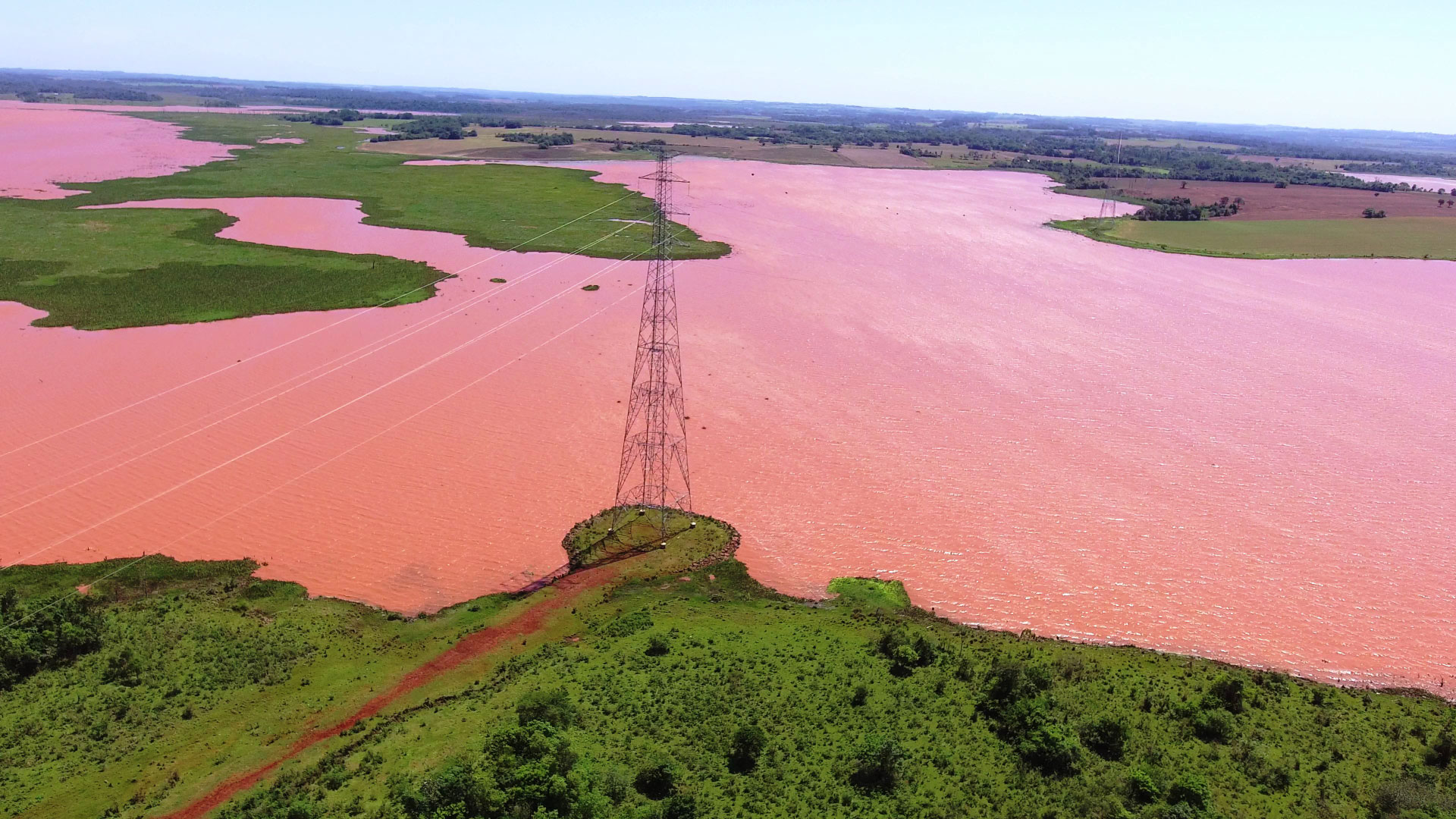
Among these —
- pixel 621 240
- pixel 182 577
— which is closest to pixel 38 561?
pixel 182 577

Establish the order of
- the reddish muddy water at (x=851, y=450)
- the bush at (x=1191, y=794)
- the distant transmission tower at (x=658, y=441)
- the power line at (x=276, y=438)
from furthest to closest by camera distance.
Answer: the distant transmission tower at (x=658, y=441), the power line at (x=276, y=438), the reddish muddy water at (x=851, y=450), the bush at (x=1191, y=794)

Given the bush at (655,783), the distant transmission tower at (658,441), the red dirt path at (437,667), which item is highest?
the distant transmission tower at (658,441)

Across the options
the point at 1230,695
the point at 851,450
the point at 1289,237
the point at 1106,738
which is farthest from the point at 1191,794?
the point at 1289,237

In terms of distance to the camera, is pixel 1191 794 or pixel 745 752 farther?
pixel 745 752

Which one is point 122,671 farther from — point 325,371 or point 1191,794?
point 1191,794

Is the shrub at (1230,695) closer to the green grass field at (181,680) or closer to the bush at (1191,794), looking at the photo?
the bush at (1191,794)

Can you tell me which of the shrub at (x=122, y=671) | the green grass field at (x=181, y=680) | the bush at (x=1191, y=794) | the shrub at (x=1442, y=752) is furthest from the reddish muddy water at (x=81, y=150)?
the shrub at (x=1442, y=752)
